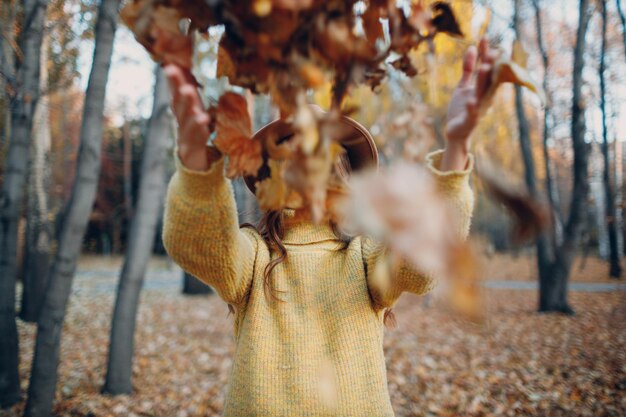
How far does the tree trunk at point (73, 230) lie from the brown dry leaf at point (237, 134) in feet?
10.1

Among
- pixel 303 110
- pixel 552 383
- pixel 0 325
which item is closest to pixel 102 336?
pixel 0 325

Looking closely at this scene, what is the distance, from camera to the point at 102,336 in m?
6.71

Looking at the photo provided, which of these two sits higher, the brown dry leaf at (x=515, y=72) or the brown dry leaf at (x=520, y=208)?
the brown dry leaf at (x=515, y=72)

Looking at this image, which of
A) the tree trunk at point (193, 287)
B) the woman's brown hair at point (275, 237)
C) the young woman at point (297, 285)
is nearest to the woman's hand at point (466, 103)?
the young woman at point (297, 285)

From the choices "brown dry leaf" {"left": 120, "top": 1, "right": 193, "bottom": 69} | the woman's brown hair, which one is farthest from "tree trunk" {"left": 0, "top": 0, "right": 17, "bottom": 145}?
"brown dry leaf" {"left": 120, "top": 1, "right": 193, "bottom": 69}

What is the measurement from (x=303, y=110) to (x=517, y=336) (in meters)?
7.25

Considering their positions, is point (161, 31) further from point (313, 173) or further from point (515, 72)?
point (515, 72)

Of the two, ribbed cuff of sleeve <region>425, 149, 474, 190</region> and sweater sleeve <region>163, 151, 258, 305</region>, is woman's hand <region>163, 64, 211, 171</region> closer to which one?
sweater sleeve <region>163, 151, 258, 305</region>

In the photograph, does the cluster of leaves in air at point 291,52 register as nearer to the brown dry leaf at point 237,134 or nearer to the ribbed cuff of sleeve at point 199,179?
the brown dry leaf at point 237,134

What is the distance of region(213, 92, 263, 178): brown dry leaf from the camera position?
3.17 ft

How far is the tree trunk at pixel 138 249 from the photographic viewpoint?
4.45 meters

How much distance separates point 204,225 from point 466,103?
0.84 m

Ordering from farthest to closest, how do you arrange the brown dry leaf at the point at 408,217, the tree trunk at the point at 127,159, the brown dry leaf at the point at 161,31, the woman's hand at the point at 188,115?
the tree trunk at the point at 127,159, the woman's hand at the point at 188,115, the brown dry leaf at the point at 161,31, the brown dry leaf at the point at 408,217

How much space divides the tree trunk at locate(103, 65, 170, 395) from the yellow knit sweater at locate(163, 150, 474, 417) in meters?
3.24
